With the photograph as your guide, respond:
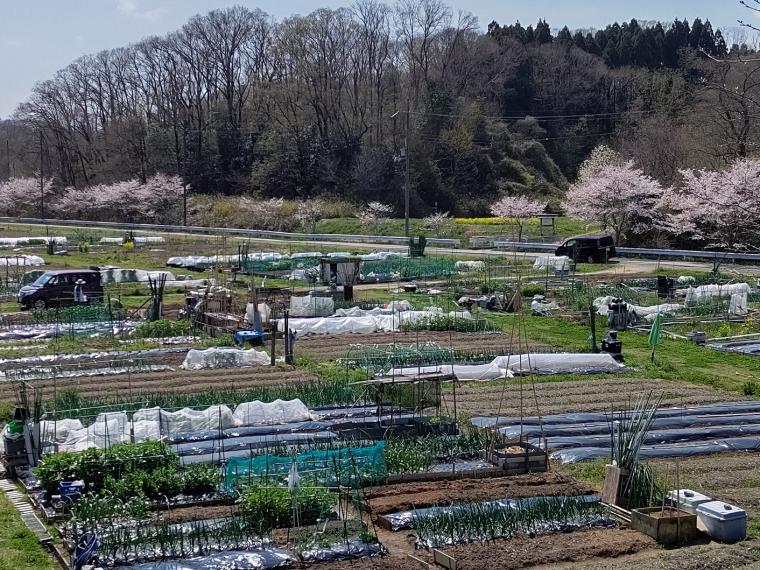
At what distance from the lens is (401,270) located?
113 feet

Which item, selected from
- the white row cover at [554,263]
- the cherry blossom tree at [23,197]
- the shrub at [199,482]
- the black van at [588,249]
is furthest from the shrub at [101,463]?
the cherry blossom tree at [23,197]

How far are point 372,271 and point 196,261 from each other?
7.93m

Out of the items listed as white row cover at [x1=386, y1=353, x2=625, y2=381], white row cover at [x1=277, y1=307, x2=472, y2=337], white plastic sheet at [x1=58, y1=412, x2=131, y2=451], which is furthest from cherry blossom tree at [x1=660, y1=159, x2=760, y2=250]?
white plastic sheet at [x1=58, y1=412, x2=131, y2=451]

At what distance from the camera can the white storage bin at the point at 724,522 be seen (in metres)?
9.77

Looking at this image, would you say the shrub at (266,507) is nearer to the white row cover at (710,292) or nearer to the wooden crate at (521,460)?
the wooden crate at (521,460)

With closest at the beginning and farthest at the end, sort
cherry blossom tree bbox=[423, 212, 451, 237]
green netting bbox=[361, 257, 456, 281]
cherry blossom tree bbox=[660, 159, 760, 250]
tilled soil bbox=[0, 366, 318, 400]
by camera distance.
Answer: tilled soil bbox=[0, 366, 318, 400] → green netting bbox=[361, 257, 456, 281] → cherry blossom tree bbox=[660, 159, 760, 250] → cherry blossom tree bbox=[423, 212, 451, 237]

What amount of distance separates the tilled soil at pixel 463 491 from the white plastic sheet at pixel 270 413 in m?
3.13

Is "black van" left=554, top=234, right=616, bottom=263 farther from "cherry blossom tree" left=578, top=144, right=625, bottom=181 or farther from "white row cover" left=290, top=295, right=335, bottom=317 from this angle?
"cherry blossom tree" left=578, top=144, right=625, bottom=181

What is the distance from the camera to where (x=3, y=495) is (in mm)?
11141

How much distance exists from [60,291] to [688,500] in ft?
69.8

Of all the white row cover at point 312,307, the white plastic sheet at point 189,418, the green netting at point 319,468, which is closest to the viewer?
the green netting at point 319,468

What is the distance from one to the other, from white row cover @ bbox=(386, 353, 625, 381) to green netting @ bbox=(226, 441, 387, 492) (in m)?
6.05

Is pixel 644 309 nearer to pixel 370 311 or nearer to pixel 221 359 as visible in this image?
pixel 370 311

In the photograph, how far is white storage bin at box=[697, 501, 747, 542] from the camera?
32.0 ft
